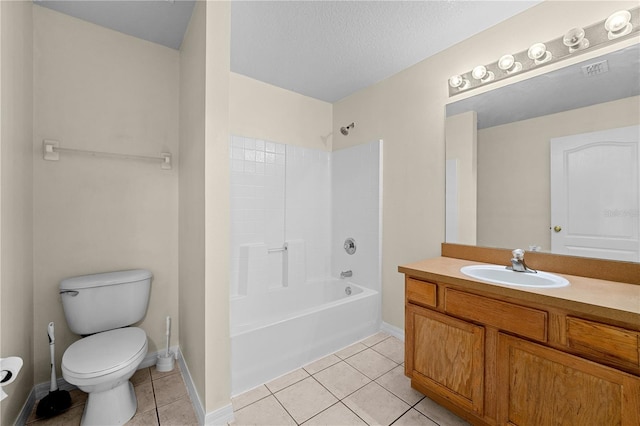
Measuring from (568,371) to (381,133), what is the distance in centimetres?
220

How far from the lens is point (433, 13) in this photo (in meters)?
1.77

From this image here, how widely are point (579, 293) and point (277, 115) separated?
271cm

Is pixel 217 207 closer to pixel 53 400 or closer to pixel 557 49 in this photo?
pixel 53 400

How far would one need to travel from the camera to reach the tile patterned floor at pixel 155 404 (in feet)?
4.96

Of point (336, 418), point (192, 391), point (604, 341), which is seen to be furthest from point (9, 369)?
point (604, 341)

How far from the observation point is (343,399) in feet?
5.59

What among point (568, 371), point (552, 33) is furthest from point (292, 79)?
point (568, 371)

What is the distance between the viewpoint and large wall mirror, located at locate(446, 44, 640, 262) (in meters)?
1.40

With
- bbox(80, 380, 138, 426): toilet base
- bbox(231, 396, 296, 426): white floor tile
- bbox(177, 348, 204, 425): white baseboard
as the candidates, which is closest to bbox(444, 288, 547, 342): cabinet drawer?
bbox(231, 396, 296, 426): white floor tile

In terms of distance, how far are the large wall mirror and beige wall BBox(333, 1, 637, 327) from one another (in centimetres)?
15

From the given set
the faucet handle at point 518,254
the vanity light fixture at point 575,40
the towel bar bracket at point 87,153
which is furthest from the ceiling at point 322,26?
the faucet handle at point 518,254

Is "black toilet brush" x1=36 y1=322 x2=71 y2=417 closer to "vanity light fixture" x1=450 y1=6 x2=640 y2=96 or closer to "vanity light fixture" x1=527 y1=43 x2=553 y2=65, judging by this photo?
"vanity light fixture" x1=450 y1=6 x2=640 y2=96

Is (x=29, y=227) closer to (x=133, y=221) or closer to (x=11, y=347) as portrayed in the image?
(x=133, y=221)

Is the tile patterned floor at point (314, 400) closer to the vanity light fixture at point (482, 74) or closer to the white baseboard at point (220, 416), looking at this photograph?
the white baseboard at point (220, 416)
